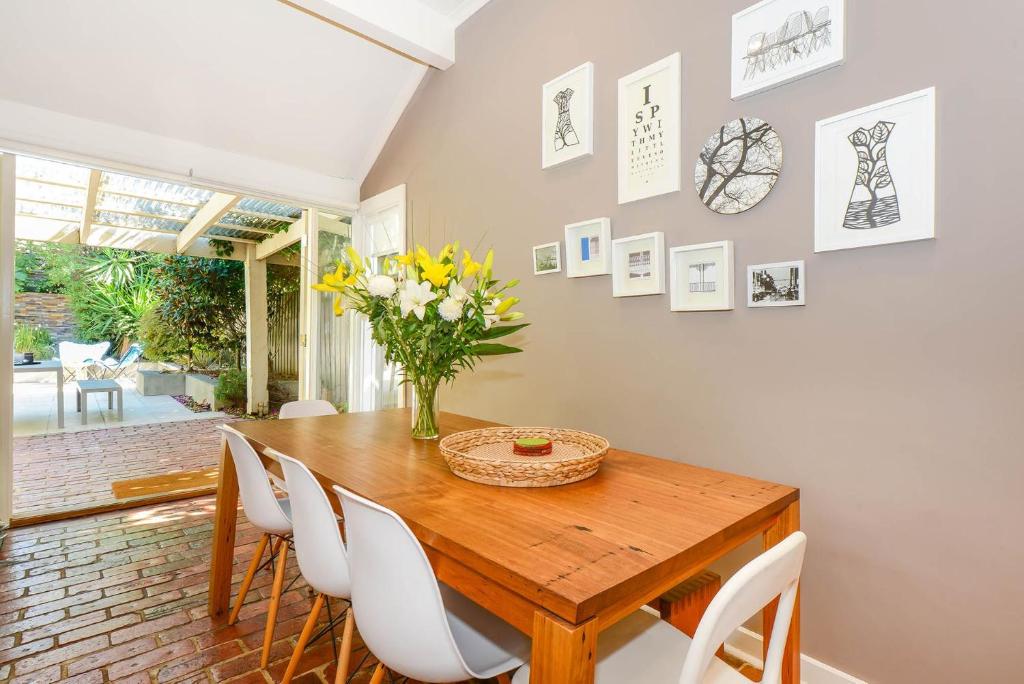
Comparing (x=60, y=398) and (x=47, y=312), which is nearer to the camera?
(x=60, y=398)

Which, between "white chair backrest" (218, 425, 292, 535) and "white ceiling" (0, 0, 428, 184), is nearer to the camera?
"white chair backrest" (218, 425, 292, 535)

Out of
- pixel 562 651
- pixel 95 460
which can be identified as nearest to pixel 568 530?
pixel 562 651

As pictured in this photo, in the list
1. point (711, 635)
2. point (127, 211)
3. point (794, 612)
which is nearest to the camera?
point (711, 635)

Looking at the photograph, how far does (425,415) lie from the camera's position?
190 centimetres

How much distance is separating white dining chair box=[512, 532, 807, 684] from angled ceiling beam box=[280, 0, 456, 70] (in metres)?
2.91

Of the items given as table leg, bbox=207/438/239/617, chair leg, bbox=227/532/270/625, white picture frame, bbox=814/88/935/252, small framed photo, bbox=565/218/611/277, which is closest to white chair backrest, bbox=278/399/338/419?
table leg, bbox=207/438/239/617

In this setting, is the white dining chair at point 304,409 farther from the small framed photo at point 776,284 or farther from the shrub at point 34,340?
the shrub at point 34,340

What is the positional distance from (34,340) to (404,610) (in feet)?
25.0

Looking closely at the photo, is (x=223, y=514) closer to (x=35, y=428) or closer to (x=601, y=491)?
(x=601, y=491)

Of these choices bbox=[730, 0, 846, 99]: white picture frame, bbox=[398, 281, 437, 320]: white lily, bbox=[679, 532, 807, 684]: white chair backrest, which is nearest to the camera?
bbox=[679, 532, 807, 684]: white chair backrest

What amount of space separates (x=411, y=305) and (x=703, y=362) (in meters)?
1.07

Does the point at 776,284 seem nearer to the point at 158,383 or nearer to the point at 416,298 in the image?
the point at 416,298

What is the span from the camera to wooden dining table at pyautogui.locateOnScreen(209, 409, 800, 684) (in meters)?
0.81

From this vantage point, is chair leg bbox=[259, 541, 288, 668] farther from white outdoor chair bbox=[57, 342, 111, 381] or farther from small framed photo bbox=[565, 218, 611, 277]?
white outdoor chair bbox=[57, 342, 111, 381]
